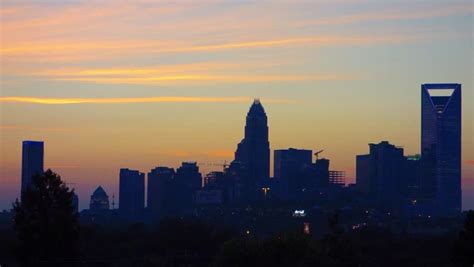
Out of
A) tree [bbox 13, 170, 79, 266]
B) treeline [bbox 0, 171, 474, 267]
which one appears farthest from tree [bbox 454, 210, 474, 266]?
tree [bbox 13, 170, 79, 266]

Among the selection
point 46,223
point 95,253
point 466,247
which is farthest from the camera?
point 95,253

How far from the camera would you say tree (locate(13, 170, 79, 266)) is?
181ft

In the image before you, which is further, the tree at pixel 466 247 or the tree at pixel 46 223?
the tree at pixel 466 247

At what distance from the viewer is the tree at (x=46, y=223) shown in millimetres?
55188

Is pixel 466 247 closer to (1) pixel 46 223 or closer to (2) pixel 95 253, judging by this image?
(1) pixel 46 223

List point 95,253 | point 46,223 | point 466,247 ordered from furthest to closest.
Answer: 1. point 95,253
2. point 466,247
3. point 46,223

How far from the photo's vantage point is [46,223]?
5525 cm

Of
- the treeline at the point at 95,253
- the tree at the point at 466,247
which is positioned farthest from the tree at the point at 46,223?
the tree at the point at 466,247

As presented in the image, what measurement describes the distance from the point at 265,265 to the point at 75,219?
10.4 m

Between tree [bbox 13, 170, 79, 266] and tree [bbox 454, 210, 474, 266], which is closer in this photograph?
tree [bbox 13, 170, 79, 266]

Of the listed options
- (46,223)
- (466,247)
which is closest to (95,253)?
(46,223)

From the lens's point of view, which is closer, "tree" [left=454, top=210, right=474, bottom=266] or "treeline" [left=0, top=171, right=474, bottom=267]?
"treeline" [left=0, top=171, right=474, bottom=267]

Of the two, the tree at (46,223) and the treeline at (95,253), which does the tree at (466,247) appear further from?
the tree at (46,223)

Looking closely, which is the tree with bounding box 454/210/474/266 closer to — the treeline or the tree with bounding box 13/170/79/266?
the treeline
